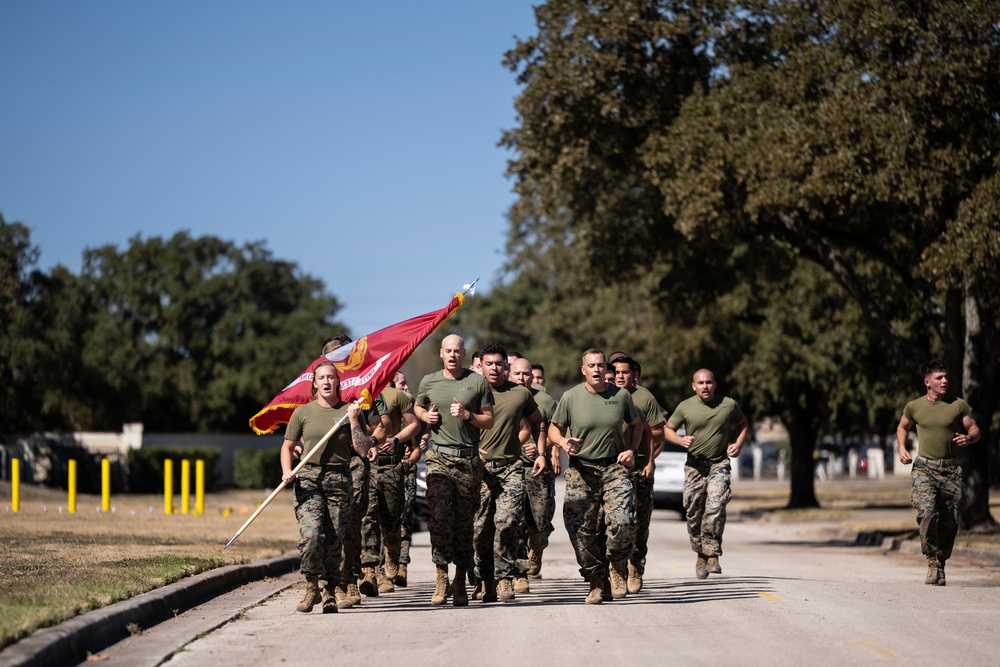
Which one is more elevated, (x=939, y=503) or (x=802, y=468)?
(x=939, y=503)

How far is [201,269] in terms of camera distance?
7450 centimetres

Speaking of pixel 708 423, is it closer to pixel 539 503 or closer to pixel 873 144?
pixel 539 503

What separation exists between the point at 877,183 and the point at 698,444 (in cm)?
657

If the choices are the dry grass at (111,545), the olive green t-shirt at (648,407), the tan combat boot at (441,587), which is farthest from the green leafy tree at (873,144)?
the tan combat boot at (441,587)

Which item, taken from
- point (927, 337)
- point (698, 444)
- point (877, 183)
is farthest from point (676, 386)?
point (698, 444)

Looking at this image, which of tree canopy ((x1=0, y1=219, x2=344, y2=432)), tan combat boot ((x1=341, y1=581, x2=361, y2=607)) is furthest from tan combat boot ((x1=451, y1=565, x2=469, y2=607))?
tree canopy ((x1=0, y1=219, x2=344, y2=432))

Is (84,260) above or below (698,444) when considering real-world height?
above

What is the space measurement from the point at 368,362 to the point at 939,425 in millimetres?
5849

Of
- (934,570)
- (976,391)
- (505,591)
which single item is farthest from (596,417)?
(976,391)

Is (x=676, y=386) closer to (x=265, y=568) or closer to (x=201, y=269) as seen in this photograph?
(x=265, y=568)

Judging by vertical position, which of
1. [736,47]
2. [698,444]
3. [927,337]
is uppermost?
[736,47]

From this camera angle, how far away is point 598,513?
12922 millimetres

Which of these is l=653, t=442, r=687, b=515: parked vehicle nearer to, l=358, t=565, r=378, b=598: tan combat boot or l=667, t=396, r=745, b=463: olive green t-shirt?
l=667, t=396, r=745, b=463: olive green t-shirt

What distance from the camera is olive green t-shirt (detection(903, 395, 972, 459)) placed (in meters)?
15.2
